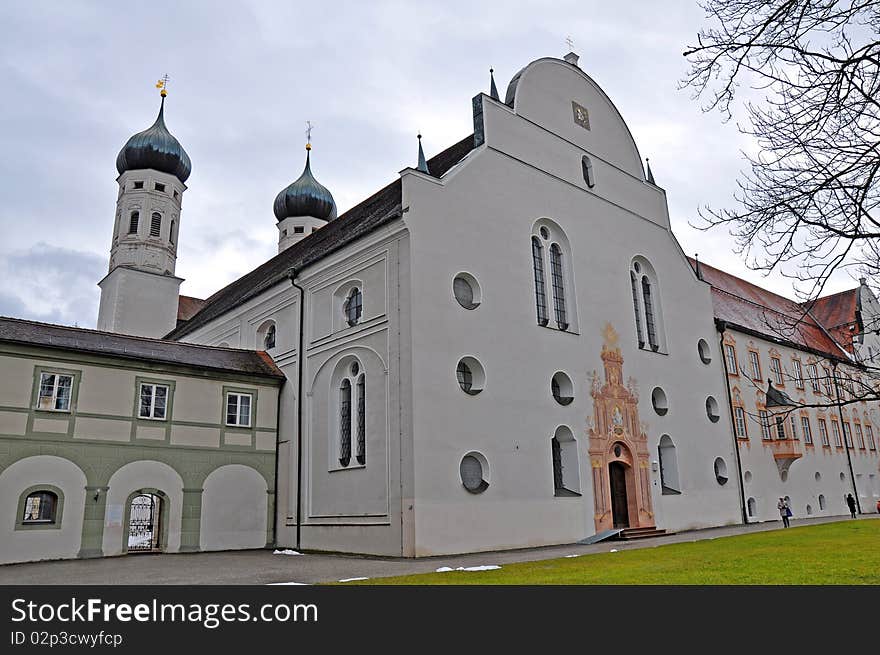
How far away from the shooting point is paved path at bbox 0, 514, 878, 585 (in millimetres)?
13000

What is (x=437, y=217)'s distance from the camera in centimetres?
1919

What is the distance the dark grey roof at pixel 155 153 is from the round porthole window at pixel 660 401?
2901cm

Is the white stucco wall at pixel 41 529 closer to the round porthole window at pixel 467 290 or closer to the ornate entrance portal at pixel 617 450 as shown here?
the round porthole window at pixel 467 290

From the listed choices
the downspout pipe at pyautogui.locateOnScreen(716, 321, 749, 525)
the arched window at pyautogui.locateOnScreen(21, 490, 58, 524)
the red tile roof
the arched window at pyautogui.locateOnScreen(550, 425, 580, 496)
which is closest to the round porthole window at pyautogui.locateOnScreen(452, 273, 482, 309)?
the arched window at pyautogui.locateOnScreen(550, 425, 580, 496)

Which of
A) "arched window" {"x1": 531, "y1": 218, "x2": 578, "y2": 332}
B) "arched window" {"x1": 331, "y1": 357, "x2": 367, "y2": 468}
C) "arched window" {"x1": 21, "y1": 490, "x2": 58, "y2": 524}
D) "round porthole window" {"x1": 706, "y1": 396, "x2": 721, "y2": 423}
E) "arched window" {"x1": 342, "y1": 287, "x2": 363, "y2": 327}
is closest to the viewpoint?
"arched window" {"x1": 21, "y1": 490, "x2": 58, "y2": 524}

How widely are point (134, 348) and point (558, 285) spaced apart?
44.0 ft

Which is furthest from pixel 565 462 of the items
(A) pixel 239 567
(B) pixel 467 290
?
(A) pixel 239 567

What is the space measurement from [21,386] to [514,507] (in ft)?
43.8

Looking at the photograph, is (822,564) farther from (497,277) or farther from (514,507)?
(497,277)

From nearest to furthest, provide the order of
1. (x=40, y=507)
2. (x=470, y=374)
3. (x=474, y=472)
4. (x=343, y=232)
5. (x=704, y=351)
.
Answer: (x=40, y=507), (x=474, y=472), (x=470, y=374), (x=343, y=232), (x=704, y=351)

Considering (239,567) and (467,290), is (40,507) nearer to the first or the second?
(239,567)

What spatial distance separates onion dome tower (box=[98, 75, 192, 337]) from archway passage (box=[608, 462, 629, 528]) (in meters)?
26.0

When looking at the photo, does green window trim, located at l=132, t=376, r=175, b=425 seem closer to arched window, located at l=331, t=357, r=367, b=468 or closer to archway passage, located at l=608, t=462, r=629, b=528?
arched window, located at l=331, t=357, r=367, b=468

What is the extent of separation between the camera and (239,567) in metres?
15.4
